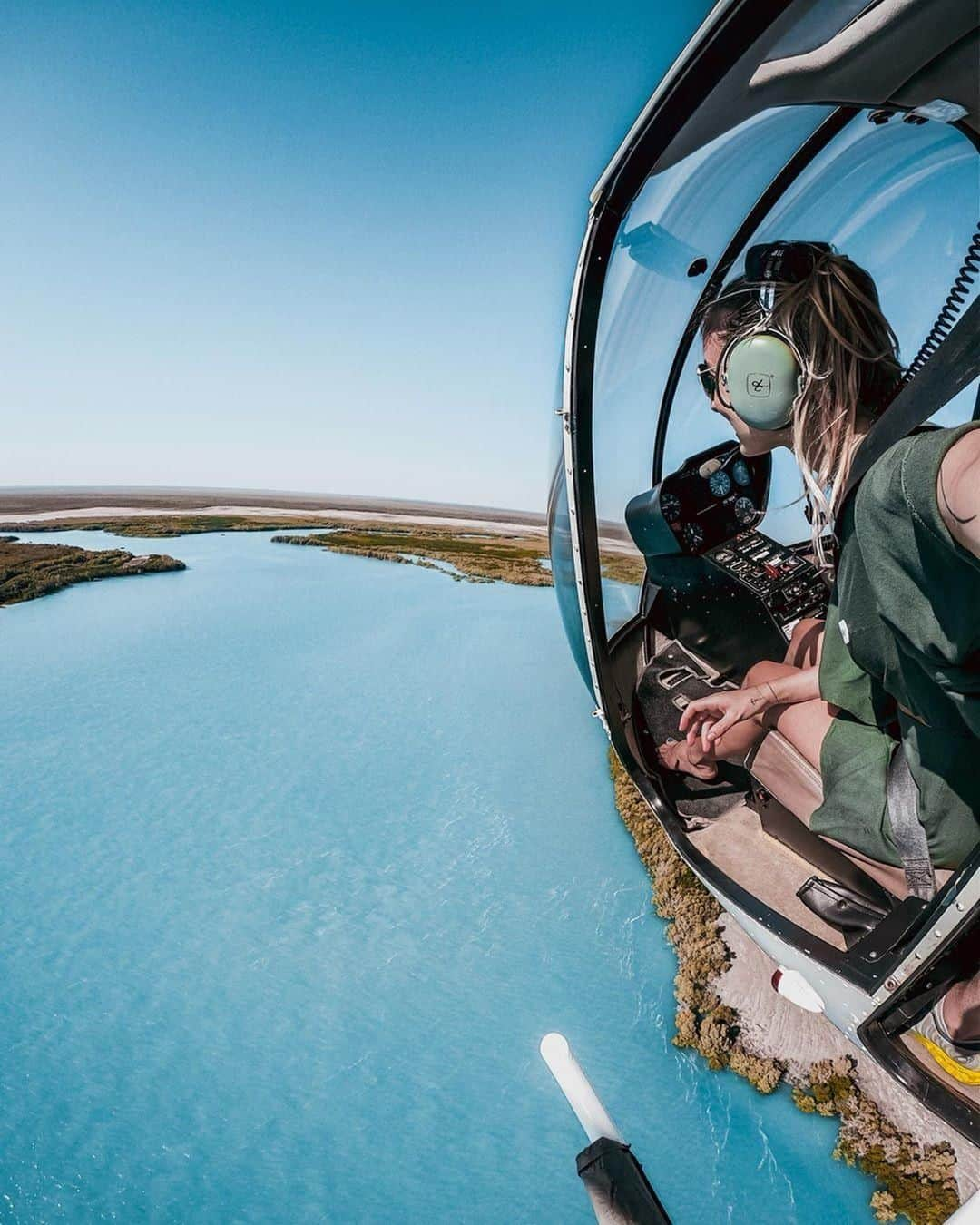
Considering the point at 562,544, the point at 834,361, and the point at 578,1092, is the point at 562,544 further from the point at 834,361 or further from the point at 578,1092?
the point at 578,1092

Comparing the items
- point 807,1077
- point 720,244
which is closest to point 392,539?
point 807,1077

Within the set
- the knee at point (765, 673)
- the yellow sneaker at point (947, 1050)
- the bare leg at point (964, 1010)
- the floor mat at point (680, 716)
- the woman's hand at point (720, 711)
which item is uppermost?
the knee at point (765, 673)

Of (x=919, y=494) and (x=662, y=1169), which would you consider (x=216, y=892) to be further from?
(x=919, y=494)

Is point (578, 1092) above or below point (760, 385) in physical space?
below

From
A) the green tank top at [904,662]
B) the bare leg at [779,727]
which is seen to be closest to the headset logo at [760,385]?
the green tank top at [904,662]

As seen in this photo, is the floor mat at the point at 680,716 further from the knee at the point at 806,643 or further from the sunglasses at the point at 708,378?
the sunglasses at the point at 708,378

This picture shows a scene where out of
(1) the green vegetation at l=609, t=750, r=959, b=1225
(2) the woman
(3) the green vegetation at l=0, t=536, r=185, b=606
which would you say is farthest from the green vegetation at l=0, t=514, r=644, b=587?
(2) the woman
